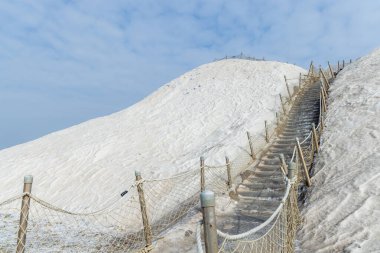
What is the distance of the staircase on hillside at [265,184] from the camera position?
299 inches

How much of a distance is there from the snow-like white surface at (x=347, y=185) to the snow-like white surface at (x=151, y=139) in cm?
407

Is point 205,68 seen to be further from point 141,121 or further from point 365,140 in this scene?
point 365,140

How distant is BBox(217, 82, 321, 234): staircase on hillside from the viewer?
7.61 m

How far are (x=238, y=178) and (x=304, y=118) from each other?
19.5ft

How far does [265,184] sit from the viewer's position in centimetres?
936

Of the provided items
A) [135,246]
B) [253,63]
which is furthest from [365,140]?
[253,63]


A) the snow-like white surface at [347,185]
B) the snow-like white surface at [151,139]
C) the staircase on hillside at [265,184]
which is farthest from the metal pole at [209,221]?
the snow-like white surface at [151,139]

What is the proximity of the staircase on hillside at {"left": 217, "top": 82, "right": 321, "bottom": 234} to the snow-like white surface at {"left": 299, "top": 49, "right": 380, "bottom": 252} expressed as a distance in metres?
1.03

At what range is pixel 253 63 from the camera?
26.9 metres

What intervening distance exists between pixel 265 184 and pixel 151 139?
9.56m

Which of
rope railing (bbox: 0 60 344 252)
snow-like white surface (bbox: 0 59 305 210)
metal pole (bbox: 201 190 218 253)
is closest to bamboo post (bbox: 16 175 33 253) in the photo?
metal pole (bbox: 201 190 218 253)

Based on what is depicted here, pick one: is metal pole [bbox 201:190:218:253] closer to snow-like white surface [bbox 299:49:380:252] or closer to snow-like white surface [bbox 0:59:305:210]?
snow-like white surface [bbox 299:49:380:252]

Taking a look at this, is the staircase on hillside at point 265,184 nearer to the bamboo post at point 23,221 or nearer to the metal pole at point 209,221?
the bamboo post at point 23,221

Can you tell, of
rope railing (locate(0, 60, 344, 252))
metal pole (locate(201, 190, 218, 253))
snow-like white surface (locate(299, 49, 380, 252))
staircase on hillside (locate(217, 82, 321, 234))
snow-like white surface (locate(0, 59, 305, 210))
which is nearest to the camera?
metal pole (locate(201, 190, 218, 253))
